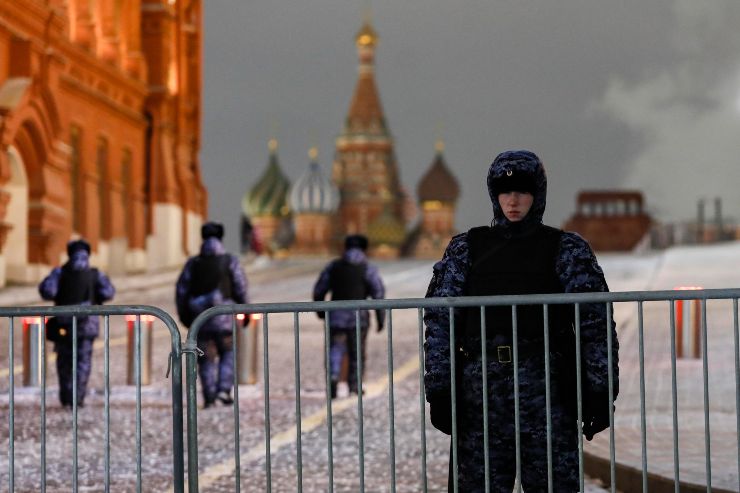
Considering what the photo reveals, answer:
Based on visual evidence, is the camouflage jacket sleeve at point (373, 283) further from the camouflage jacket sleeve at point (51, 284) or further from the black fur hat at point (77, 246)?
the camouflage jacket sleeve at point (51, 284)

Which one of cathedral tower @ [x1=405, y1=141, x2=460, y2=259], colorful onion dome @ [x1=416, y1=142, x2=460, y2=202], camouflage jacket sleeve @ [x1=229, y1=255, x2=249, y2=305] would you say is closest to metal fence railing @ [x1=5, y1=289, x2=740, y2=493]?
camouflage jacket sleeve @ [x1=229, y1=255, x2=249, y2=305]

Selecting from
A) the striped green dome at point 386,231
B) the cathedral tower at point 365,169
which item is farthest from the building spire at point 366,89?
the striped green dome at point 386,231

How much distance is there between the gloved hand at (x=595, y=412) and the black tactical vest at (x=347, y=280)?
847cm

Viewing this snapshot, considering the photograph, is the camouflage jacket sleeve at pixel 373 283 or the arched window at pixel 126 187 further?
the arched window at pixel 126 187

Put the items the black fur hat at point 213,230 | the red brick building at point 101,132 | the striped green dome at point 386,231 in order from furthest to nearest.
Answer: the striped green dome at point 386,231
the red brick building at point 101,132
the black fur hat at point 213,230

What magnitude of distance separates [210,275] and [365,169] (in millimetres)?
151308

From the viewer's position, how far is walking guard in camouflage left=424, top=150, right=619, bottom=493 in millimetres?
5246

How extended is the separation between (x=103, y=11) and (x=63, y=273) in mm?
32080

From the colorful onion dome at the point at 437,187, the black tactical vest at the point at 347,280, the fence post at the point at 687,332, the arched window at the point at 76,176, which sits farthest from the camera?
the colorful onion dome at the point at 437,187

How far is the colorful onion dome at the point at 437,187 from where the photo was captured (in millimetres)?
166625

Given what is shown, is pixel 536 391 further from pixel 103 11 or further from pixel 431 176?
pixel 431 176

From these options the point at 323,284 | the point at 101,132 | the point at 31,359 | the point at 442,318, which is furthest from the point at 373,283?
the point at 101,132

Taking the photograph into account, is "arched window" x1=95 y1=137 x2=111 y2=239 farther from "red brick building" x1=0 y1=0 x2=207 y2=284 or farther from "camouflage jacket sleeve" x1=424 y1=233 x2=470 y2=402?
"camouflage jacket sleeve" x1=424 y1=233 x2=470 y2=402

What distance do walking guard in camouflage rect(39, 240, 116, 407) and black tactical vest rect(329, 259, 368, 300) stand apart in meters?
2.08
